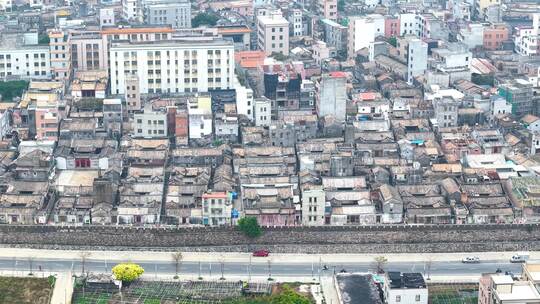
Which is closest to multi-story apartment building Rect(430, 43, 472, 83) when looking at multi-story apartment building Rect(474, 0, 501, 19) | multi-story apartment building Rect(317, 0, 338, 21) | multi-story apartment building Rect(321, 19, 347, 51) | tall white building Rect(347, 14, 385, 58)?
tall white building Rect(347, 14, 385, 58)

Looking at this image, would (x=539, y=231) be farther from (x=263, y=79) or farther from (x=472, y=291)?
(x=263, y=79)

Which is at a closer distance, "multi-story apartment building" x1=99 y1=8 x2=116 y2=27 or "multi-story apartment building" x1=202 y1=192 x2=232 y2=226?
"multi-story apartment building" x1=202 y1=192 x2=232 y2=226

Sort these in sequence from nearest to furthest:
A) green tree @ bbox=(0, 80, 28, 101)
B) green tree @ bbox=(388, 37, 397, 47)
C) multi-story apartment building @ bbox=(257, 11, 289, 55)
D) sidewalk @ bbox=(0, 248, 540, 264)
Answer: sidewalk @ bbox=(0, 248, 540, 264) → green tree @ bbox=(0, 80, 28, 101) → multi-story apartment building @ bbox=(257, 11, 289, 55) → green tree @ bbox=(388, 37, 397, 47)

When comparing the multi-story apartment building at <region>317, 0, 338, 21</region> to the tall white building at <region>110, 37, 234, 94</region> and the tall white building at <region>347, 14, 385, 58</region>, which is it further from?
the tall white building at <region>110, 37, 234, 94</region>

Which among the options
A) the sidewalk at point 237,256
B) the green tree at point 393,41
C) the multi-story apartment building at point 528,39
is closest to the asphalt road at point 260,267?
the sidewalk at point 237,256

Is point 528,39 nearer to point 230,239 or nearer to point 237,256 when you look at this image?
point 230,239

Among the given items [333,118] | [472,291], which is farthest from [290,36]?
[472,291]
